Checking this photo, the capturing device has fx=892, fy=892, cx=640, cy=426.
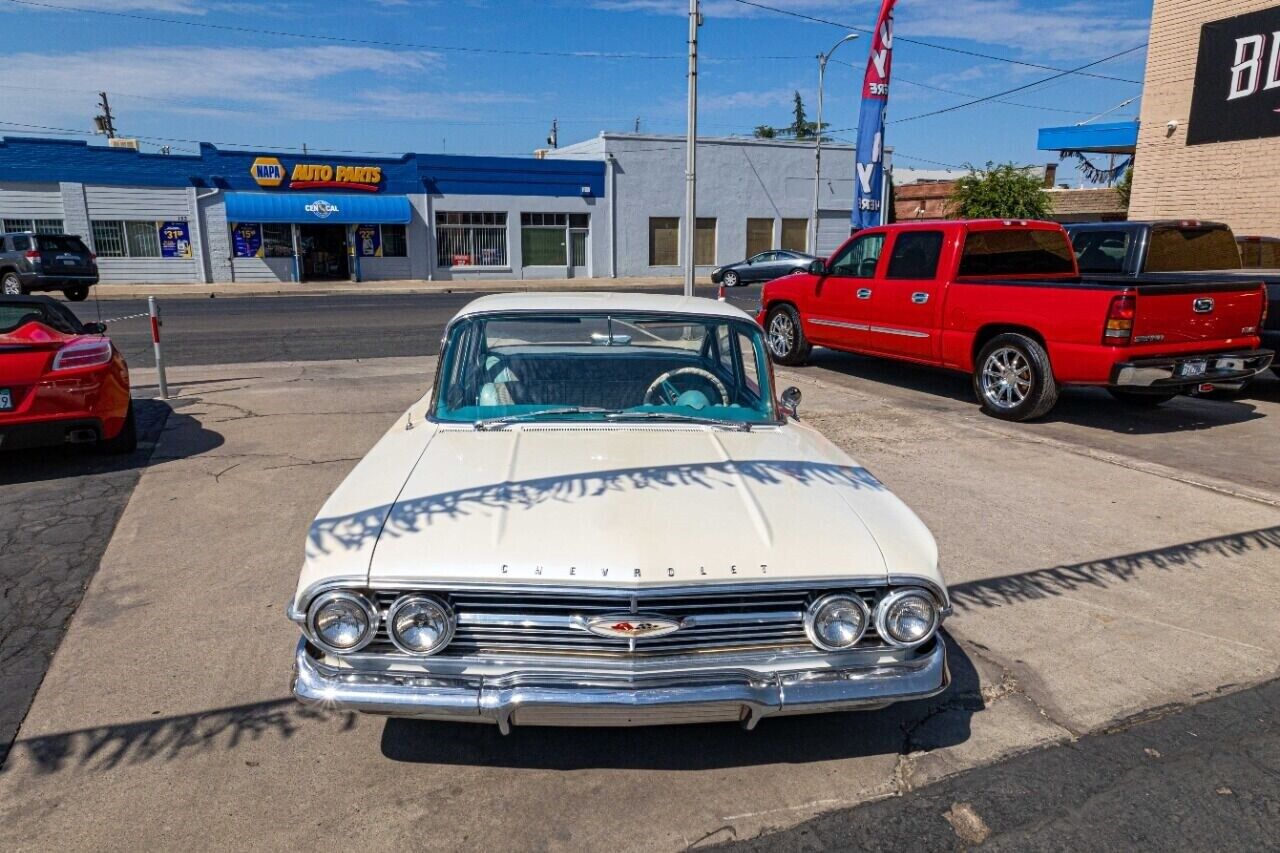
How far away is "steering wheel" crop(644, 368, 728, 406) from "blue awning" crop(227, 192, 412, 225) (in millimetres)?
31335

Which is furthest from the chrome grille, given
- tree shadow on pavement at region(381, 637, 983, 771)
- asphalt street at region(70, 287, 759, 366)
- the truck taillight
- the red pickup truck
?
asphalt street at region(70, 287, 759, 366)

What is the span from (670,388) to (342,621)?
205cm

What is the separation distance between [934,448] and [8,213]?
3338 cm

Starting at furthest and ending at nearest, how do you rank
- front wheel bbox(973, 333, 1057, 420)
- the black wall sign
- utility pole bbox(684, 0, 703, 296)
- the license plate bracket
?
utility pole bbox(684, 0, 703, 296), the black wall sign, front wheel bbox(973, 333, 1057, 420), the license plate bracket

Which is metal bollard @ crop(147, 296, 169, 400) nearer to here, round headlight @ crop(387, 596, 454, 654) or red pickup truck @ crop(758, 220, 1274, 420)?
red pickup truck @ crop(758, 220, 1274, 420)

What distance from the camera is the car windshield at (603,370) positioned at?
4.05 meters

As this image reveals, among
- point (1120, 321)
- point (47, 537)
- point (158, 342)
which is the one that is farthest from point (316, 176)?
point (1120, 321)

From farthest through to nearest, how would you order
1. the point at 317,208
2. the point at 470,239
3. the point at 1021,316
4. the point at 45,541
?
the point at 470,239
the point at 317,208
the point at 1021,316
the point at 45,541

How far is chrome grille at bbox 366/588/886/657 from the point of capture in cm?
267

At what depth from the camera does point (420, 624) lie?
268 cm

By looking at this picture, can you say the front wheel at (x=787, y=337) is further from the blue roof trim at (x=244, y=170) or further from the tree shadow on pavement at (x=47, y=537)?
the blue roof trim at (x=244, y=170)

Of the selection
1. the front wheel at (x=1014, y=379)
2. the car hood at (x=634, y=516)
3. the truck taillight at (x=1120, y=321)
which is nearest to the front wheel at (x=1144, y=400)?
the front wheel at (x=1014, y=379)

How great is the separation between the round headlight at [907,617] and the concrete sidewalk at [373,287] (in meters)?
27.4

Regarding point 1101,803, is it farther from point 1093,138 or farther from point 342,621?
point 1093,138
